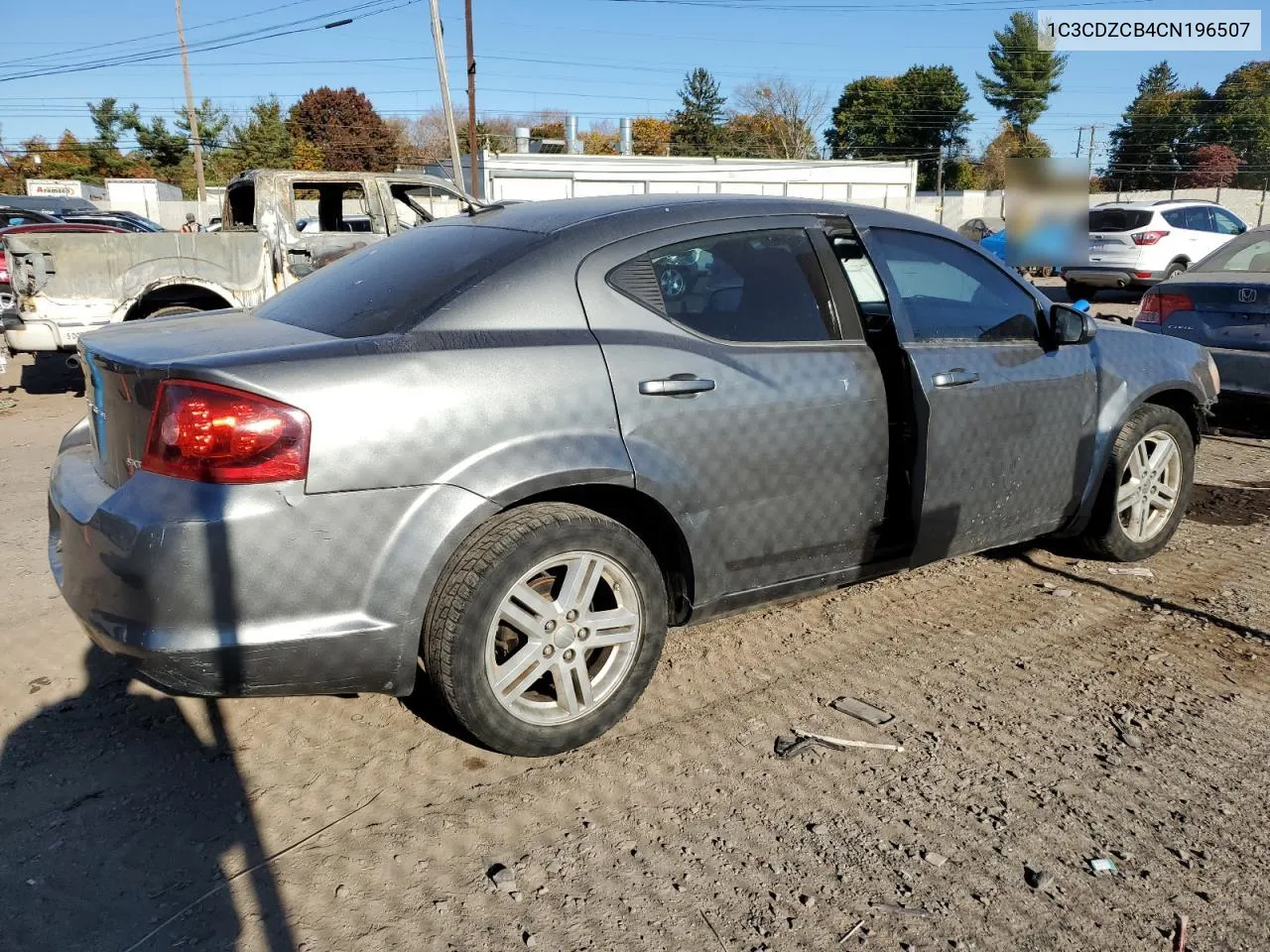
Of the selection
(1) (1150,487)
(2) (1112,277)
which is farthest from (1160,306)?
(2) (1112,277)

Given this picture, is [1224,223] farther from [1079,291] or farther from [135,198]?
[135,198]

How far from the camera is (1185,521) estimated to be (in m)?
5.55

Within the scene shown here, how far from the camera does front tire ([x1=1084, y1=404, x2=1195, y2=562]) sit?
4.58m

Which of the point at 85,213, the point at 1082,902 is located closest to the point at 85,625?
the point at 1082,902

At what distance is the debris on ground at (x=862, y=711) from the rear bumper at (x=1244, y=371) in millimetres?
4803

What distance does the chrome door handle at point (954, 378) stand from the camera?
3.70 m

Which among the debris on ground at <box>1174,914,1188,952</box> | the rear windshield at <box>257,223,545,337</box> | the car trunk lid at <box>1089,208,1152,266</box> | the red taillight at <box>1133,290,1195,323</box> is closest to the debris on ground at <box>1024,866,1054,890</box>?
the debris on ground at <box>1174,914,1188,952</box>

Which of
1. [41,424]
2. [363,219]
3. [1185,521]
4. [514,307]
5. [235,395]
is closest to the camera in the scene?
[235,395]

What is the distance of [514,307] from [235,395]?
85 centimetres

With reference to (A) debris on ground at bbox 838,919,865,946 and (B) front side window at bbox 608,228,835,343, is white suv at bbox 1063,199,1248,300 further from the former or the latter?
(A) debris on ground at bbox 838,919,865,946

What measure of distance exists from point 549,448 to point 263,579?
33.4 inches

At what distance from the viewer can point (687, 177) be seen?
39.5 metres

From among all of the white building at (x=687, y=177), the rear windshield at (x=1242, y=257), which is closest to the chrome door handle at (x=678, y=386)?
the rear windshield at (x=1242, y=257)

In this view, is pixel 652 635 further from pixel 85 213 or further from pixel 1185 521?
pixel 85 213
